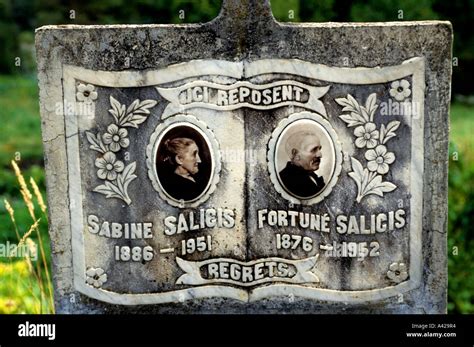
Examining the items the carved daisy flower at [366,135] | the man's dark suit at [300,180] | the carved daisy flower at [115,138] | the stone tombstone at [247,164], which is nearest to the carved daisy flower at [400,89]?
the stone tombstone at [247,164]

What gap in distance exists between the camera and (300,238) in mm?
3236

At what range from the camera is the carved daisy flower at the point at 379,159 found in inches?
125

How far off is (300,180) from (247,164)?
0.22 m

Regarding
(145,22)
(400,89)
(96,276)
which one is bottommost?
(96,276)

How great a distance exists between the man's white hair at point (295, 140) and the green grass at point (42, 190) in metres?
Answer: 0.93

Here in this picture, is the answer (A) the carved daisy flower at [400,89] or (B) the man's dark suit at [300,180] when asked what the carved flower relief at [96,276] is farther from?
(A) the carved daisy flower at [400,89]

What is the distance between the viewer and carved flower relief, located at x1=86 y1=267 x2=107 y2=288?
10.9 feet

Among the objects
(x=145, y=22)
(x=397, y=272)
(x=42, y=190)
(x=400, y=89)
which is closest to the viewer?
(x=400, y=89)

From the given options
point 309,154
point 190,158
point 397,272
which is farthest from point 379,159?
point 190,158

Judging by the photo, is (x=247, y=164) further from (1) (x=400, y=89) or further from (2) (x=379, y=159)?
(1) (x=400, y=89)

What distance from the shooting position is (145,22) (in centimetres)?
1067

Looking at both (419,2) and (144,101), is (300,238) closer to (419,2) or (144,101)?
(144,101)

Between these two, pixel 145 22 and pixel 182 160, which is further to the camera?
pixel 145 22

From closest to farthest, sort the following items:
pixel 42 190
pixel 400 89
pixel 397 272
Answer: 1. pixel 400 89
2. pixel 397 272
3. pixel 42 190
